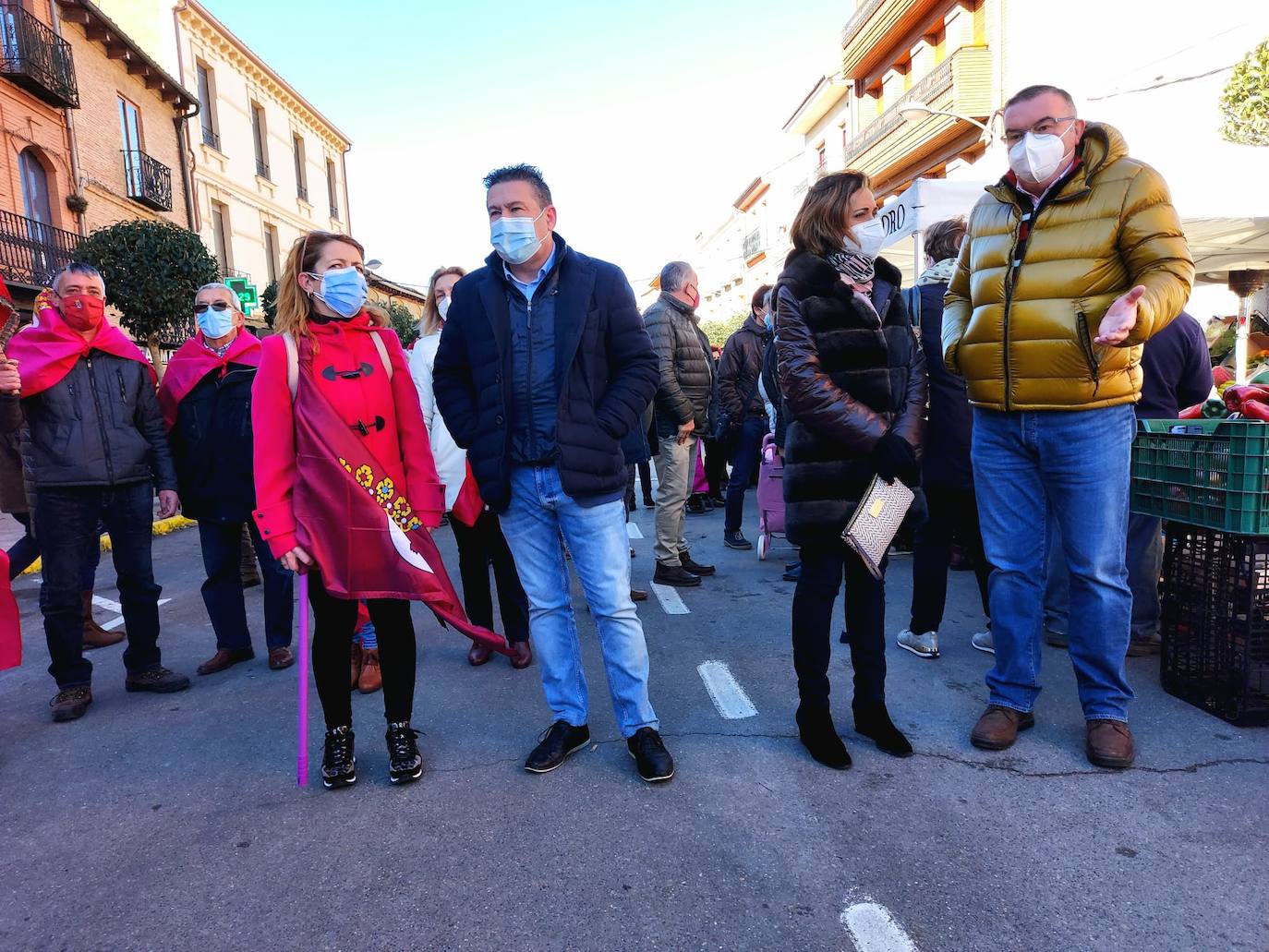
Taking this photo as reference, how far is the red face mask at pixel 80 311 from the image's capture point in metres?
4.04

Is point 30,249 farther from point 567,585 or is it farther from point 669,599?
point 567,585

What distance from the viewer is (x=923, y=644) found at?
424 cm

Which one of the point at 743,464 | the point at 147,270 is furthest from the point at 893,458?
the point at 147,270

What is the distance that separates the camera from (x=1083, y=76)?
17453 mm

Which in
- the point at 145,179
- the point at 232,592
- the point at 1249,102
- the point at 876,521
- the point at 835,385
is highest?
the point at 145,179

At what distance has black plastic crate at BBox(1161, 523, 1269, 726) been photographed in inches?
124

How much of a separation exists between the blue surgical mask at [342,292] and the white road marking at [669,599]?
2.96 metres

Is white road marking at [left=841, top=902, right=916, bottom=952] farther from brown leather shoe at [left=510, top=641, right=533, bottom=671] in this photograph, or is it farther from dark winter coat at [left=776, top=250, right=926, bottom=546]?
brown leather shoe at [left=510, top=641, right=533, bottom=671]

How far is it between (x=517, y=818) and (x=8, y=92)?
1847 centimetres

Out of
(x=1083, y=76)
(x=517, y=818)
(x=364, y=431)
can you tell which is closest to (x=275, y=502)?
(x=364, y=431)

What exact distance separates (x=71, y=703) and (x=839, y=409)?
12.3 feet

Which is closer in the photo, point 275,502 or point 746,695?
point 275,502

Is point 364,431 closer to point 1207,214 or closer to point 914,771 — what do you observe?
point 914,771

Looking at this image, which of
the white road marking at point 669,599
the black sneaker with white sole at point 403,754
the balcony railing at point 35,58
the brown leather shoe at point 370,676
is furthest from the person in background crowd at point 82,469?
the balcony railing at point 35,58
